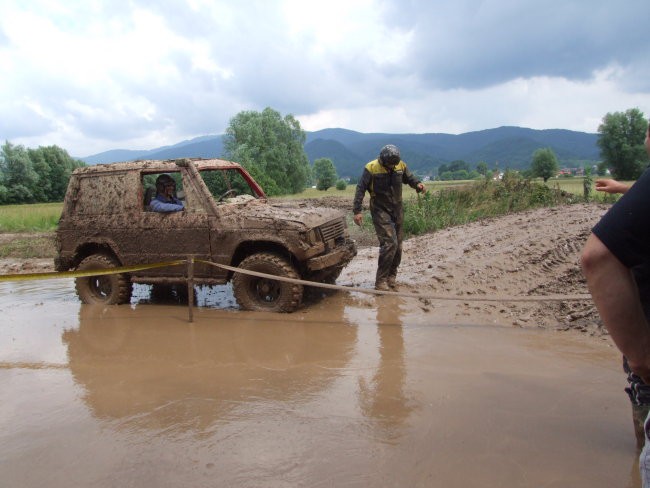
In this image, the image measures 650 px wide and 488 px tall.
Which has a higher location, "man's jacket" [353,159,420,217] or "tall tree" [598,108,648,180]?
"tall tree" [598,108,648,180]

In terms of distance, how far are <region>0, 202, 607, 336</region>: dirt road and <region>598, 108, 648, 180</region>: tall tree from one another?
46.4 meters

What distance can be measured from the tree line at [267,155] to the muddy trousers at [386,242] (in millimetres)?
39812

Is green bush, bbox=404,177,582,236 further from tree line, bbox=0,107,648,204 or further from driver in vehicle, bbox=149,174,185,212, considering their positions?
tree line, bbox=0,107,648,204

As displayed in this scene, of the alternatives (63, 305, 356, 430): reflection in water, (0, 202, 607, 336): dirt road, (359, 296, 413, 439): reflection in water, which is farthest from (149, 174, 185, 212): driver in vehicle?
(359, 296, 413, 439): reflection in water

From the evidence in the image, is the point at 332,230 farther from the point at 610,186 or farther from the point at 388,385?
the point at 610,186

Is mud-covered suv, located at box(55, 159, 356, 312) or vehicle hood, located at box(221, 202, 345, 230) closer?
vehicle hood, located at box(221, 202, 345, 230)

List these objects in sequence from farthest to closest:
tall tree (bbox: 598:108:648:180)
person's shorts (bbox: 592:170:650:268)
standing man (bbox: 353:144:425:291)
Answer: tall tree (bbox: 598:108:648:180)
standing man (bbox: 353:144:425:291)
person's shorts (bbox: 592:170:650:268)

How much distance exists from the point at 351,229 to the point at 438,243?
5827 millimetres

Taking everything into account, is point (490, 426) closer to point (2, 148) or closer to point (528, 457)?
point (528, 457)

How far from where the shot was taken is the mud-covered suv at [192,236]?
21.5 feet

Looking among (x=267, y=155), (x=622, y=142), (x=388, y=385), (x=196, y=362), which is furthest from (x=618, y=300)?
(x=622, y=142)

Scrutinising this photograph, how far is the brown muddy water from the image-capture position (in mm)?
3125

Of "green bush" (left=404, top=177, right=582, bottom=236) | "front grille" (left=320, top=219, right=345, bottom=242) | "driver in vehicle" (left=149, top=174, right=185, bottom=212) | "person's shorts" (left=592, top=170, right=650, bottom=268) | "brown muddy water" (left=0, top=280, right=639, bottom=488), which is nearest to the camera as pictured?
"person's shorts" (left=592, top=170, right=650, bottom=268)

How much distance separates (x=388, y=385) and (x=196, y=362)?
199 centimetres
